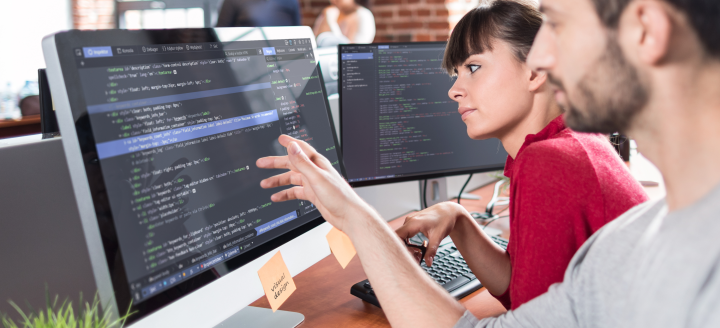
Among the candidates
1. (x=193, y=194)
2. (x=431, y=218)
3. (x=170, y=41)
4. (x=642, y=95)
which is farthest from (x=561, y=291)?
(x=170, y=41)

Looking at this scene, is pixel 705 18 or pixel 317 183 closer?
pixel 705 18

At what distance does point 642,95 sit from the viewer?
53cm

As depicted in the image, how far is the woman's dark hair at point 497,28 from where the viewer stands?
986mm

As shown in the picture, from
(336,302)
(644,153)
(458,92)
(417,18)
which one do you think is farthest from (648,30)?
(417,18)

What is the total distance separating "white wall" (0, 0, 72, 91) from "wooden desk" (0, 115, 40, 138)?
1555mm

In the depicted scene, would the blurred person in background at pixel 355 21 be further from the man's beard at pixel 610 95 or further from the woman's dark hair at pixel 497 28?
the man's beard at pixel 610 95

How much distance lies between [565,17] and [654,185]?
1247mm

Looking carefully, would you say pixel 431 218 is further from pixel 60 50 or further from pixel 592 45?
pixel 60 50

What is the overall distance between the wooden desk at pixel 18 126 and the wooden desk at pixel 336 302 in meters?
2.31

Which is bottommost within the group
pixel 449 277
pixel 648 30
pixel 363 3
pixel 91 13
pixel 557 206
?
pixel 449 277

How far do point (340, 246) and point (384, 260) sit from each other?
0.22 m

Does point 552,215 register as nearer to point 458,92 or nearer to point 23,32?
point 458,92

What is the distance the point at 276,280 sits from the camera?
2.67 feet

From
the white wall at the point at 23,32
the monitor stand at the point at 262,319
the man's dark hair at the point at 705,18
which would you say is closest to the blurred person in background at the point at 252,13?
→ the monitor stand at the point at 262,319
